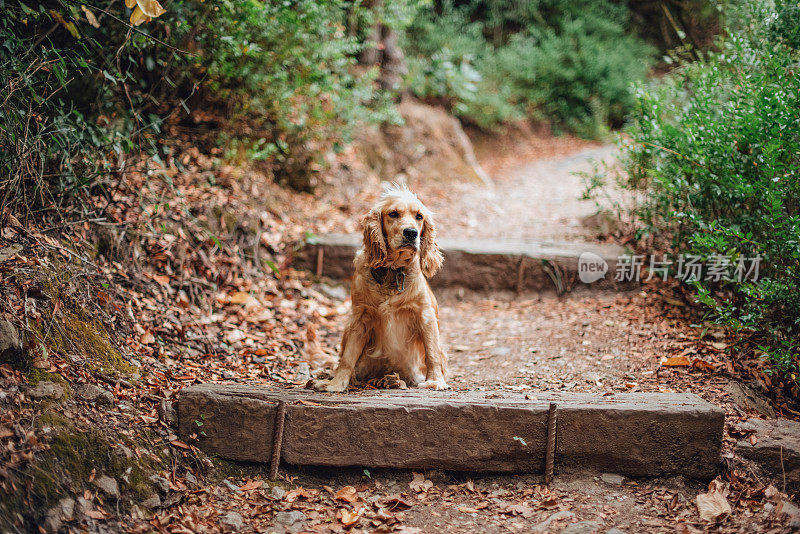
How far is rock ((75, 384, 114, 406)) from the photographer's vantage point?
125 inches

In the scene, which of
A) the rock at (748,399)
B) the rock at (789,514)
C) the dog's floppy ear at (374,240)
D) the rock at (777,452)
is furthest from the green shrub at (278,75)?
the rock at (789,514)

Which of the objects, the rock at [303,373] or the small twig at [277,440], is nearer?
the small twig at [277,440]

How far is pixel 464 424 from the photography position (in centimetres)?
333

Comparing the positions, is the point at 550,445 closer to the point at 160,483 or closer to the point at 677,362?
the point at 677,362

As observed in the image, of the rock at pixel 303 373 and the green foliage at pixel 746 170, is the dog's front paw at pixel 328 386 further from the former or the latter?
the green foliage at pixel 746 170

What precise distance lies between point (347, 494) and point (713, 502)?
6.91 feet

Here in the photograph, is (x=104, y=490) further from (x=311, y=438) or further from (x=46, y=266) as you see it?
(x=46, y=266)

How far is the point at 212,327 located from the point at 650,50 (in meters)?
14.1

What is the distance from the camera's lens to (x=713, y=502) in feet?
10.3

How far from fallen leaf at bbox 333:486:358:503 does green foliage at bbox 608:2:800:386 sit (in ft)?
9.63

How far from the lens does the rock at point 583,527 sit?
9.64 feet

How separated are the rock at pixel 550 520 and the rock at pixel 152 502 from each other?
2.03 m

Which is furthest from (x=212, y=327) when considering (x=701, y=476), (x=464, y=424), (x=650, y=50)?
(x=650, y=50)

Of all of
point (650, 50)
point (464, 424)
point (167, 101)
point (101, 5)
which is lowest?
point (464, 424)
